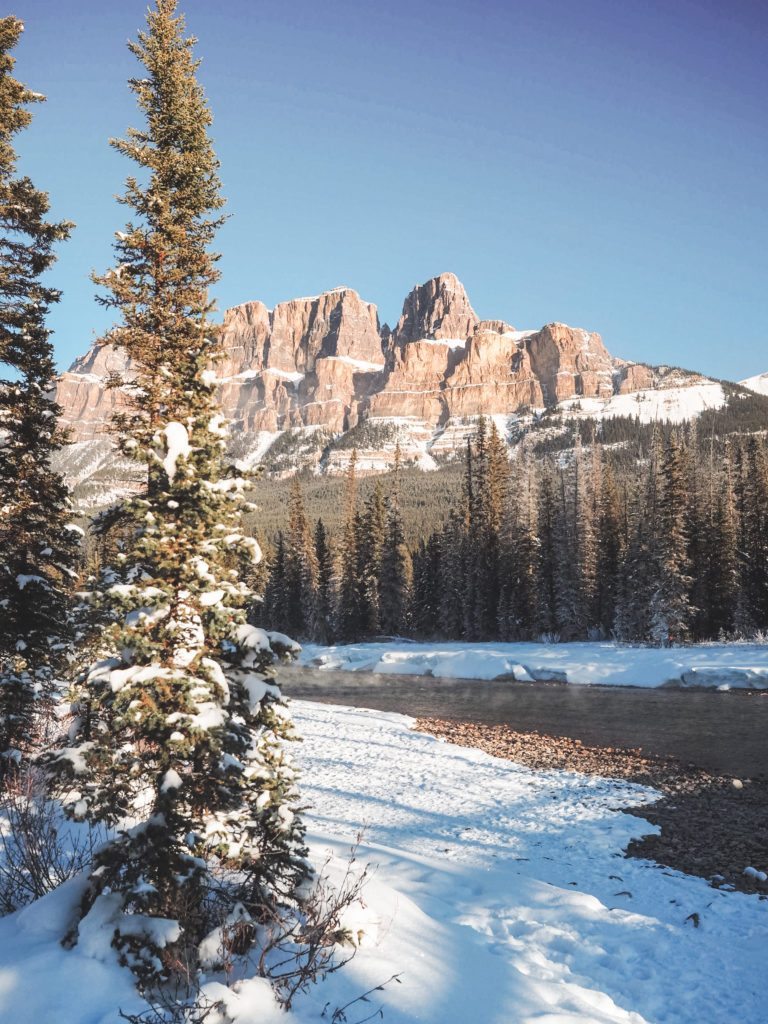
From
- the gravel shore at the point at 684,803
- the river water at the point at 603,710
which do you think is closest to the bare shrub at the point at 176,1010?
the gravel shore at the point at 684,803

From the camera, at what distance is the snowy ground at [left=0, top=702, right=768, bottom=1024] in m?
4.45

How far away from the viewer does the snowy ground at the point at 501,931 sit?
4445 mm

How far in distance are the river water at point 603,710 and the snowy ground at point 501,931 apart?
5214mm

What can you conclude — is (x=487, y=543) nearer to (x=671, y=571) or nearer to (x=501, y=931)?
(x=671, y=571)

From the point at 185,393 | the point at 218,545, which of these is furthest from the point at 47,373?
the point at 218,545

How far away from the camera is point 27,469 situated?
12.7 meters

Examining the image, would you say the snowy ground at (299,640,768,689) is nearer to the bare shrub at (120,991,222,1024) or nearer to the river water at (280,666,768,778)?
the river water at (280,666,768,778)

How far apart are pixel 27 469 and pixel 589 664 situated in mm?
30230

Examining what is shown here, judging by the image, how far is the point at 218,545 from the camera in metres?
5.92

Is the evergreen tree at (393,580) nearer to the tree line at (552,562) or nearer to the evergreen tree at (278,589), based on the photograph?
the tree line at (552,562)

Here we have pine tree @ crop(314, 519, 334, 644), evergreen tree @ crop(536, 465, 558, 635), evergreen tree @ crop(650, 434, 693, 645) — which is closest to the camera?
evergreen tree @ crop(650, 434, 693, 645)

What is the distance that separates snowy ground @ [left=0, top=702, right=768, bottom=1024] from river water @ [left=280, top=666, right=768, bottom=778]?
5.21 meters

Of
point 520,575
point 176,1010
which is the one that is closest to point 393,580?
point 520,575

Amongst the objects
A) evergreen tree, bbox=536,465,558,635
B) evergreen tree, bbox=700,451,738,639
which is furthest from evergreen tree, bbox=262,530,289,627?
evergreen tree, bbox=700,451,738,639
